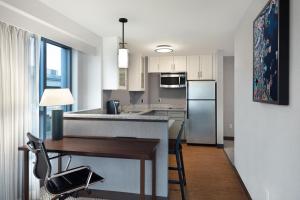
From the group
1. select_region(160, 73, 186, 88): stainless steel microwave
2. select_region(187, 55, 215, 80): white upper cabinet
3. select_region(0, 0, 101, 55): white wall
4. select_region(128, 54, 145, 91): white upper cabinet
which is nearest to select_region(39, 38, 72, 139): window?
select_region(0, 0, 101, 55): white wall

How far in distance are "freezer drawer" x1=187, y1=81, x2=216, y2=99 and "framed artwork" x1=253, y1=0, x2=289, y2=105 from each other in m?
3.26

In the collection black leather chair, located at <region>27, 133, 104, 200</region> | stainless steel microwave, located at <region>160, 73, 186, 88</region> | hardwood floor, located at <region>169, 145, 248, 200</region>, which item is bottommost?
hardwood floor, located at <region>169, 145, 248, 200</region>

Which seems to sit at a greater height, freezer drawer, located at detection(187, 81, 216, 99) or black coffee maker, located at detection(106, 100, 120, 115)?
freezer drawer, located at detection(187, 81, 216, 99)

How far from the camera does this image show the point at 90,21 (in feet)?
11.1

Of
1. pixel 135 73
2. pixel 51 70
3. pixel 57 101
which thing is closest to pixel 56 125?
pixel 57 101

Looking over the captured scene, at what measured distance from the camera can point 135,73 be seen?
19.1ft

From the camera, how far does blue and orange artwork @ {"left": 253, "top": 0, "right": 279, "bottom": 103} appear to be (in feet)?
5.63

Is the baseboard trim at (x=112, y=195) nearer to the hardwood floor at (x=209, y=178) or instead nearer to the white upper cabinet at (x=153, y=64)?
the hardwood floor at (x=209, y=178)

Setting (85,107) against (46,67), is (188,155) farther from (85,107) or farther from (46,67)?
(46,67)

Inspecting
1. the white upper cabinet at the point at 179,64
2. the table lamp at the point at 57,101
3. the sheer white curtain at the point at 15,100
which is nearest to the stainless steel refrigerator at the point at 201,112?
the white upper cabinet at the point at 179,64

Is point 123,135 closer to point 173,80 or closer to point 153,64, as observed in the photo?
point 173,80

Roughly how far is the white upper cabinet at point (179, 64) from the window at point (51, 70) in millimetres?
2896

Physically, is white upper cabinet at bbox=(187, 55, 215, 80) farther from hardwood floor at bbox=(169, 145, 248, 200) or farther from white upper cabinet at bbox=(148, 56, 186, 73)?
hardwood floor at bbox=(169, 145, 248, 200)

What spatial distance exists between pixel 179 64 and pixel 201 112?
1423 millimetres
